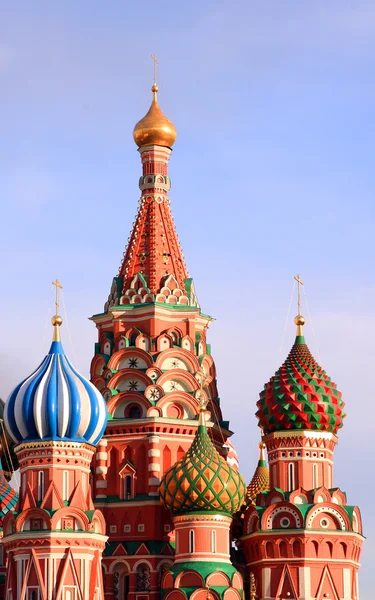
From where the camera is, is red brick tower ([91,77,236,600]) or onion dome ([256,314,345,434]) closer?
onion dome ([256,314,345,434])

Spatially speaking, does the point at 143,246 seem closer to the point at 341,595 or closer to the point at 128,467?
the point at 128,467

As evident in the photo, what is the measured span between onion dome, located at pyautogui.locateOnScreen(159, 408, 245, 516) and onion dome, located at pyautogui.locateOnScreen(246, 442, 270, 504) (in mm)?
3854

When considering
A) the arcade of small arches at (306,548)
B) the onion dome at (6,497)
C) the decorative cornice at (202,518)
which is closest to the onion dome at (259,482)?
the arcade of small arches at (306,548)

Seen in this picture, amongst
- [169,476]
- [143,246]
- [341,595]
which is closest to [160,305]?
[143,246]

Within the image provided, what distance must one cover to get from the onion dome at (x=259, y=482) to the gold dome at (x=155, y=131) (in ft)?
32.3

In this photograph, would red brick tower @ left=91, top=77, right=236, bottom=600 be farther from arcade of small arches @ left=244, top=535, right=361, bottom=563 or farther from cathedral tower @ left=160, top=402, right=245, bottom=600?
arcade of small arches @ left=244, top=535, right=361, bottom=563

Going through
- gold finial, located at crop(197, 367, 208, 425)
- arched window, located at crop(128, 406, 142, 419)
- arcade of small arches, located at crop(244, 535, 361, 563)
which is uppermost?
gold finial, located at crop(197, 367, 208, 425)

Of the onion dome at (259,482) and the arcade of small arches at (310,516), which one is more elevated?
the onion dome at (259,482)

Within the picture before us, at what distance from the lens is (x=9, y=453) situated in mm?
60375

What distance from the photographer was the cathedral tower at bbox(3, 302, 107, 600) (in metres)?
49.5

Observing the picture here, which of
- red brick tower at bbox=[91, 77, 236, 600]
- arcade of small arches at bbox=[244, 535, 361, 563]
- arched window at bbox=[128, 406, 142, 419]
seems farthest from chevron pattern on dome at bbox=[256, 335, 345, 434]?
arched window at bbox=[128, 406, 142, 419]

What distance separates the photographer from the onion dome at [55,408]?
50.8 metres

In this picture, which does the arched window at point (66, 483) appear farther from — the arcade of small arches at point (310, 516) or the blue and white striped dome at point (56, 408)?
the arcade of small arches at point (310, 516)

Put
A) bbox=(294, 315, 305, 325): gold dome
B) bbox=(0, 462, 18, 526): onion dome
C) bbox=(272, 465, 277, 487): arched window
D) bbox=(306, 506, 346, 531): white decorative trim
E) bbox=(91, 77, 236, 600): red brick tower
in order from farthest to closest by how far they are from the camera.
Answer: bbox=(294, 315, 305, 325): gold dome, bbox=(0, 462, 18, 526): onion dome, bbox=(91, 77, 236, 600): red brick tower, bbox=(272, 465, 277, 487): arched window, bbox=(306, 506, 346, 531): white decorative trim
